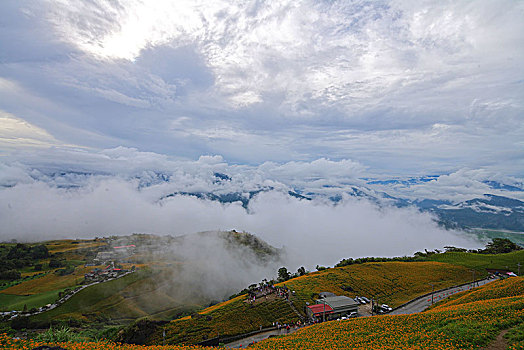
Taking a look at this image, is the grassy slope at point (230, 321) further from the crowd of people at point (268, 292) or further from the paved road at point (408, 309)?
the crowd of people at point (268, 292)

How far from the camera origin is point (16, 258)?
16412 cm

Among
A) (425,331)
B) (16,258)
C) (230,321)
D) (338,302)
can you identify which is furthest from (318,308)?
(16,258)

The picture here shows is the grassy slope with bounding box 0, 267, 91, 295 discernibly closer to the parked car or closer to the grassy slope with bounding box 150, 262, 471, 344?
the grassy slope with bounding box 150, 262, 471, 344

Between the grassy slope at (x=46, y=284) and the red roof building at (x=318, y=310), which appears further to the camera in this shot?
the grassy slope at (x=46, y=284)

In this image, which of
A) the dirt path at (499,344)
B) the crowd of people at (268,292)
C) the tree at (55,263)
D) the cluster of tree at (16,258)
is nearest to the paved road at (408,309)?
the crowd of people at (268,292)

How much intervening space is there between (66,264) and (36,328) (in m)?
123

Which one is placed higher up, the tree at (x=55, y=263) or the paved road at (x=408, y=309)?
the paved road at (x=408, y=309)

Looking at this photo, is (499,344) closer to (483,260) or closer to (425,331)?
(425,331)

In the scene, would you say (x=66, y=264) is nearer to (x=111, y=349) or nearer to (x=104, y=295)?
(x=104, y=295)

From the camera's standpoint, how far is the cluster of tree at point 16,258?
137m

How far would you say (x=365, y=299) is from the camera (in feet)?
222

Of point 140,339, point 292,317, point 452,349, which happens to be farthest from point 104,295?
point 452,349

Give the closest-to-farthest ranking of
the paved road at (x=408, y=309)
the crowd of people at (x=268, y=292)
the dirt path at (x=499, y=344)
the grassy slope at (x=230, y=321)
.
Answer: the dirt path at (x=499, y=344), the paved road at (x=408, y=309), the grassy slope at (x=230, y=321), the crowd of people at (x=268, y=292)

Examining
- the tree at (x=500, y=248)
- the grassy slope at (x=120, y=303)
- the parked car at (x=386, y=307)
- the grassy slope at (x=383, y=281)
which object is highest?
the parked car at (x=386, y=307)
